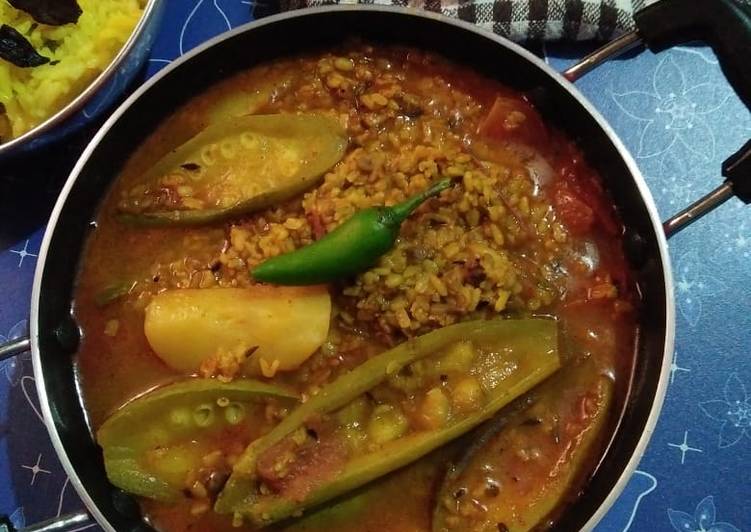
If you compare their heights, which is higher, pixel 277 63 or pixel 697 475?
pixel 277 63

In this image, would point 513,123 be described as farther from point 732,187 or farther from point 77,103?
point 77,103

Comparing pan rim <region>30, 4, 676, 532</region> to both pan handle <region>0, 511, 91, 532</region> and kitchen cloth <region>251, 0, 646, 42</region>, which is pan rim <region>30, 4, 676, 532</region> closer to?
pan handle <region>0, 511, 91, 532</region>

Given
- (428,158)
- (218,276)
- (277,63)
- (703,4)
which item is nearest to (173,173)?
(218,276)

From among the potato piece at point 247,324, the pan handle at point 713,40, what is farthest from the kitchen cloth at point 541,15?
the potato piece at point 247,324

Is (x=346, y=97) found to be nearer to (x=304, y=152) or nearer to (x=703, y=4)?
(x=304, y=152)

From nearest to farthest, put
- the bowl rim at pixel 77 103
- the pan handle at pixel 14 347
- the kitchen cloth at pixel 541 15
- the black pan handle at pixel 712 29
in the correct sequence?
the black pan handle at pixel 712 29, the pan handle at pixel 14 347, the bowl rim at pixel 77 103, the kitchen cloth at pixel 541 15

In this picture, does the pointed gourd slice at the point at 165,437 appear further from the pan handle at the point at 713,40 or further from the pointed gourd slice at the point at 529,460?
the pan handle at the point at 713,40
